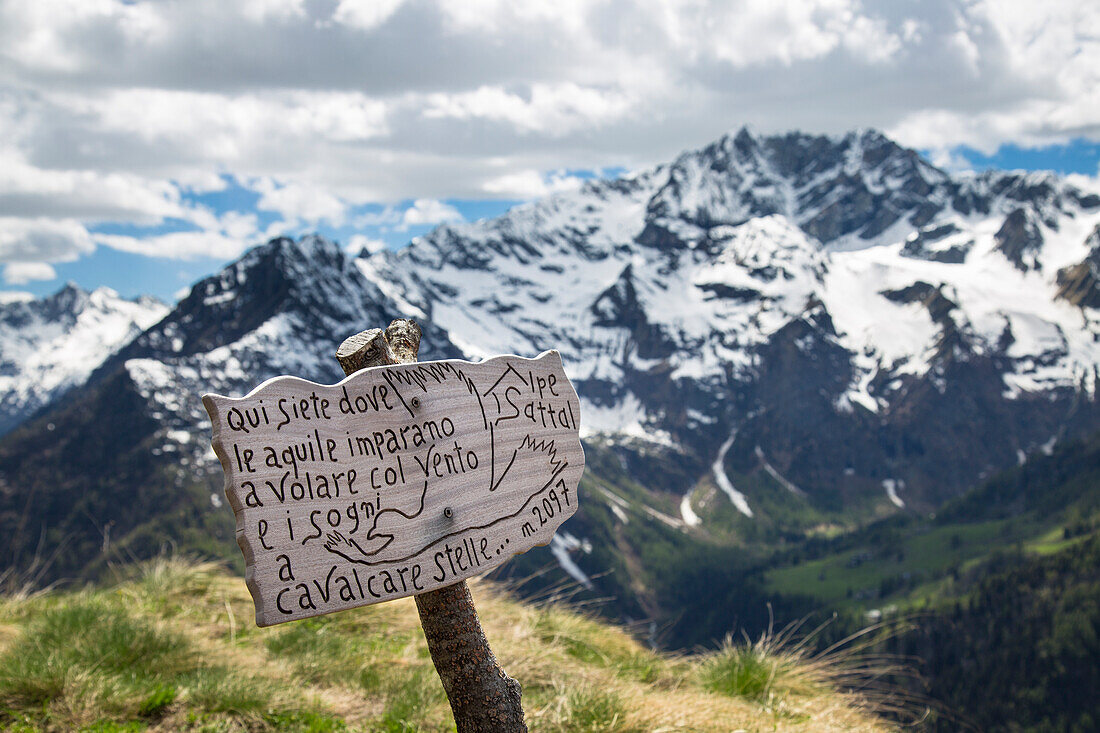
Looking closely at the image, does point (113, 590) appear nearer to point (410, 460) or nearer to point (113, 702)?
point (113, 702)

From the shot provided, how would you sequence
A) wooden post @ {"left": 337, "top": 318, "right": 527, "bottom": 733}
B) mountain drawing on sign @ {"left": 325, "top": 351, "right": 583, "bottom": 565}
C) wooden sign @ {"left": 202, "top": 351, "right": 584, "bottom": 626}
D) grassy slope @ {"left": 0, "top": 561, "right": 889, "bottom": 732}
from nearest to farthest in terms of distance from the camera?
wooden sign @ {"left": 202, "top": 351, "right": 584, "bottom": 626} < mountain drawing on sign @ {"left": 325, "top": 351, "right": 583, "bottom": 565} < wooden post @ {"left": 337, "top": 318, "right": 527, "bottom": 733} < grassy slope @ {"left": 0, "top": 561, "right": 889, "bottom": 732}

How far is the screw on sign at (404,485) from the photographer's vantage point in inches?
144

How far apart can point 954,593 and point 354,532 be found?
212000 millimetres

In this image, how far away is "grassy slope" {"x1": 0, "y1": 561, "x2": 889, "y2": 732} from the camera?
561 centimetres

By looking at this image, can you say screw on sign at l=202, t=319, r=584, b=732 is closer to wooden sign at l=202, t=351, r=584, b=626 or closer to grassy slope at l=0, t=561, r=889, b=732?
Result: wooden sign at l=202, t=351, r=584, b=626

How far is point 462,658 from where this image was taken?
4273mm

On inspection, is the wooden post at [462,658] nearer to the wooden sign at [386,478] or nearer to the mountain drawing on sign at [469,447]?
the wooden sign at [386,478]

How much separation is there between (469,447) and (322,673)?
12.3ft

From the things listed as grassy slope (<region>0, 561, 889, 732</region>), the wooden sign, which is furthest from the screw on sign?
grassy slope (<region>0, 561, 889, 732</region>)

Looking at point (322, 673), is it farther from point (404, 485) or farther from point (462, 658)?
point (404, 485)

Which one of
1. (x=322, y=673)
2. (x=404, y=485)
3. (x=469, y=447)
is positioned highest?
(x=469, y=447)

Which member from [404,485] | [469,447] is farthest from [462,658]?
[469,447]

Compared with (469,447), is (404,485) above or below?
below

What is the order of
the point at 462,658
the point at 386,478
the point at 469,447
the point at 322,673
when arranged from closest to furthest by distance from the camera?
the point at 386,478
the point at 462,658
the point at 469,447
the point at 322,673
